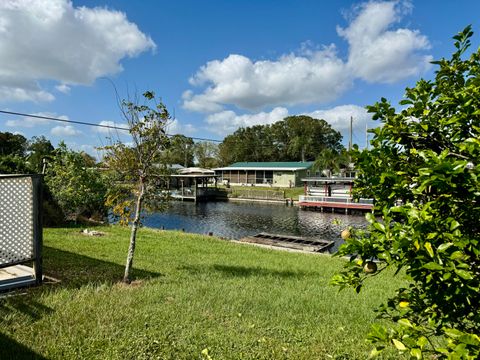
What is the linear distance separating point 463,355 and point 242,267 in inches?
254

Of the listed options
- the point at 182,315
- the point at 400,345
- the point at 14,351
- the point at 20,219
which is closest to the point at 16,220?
the point at 20,219

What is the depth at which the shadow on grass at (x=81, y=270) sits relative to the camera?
535 cm

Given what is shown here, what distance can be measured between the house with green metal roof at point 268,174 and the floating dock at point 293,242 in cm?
3234

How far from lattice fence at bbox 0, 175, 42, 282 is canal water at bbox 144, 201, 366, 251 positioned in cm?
1367

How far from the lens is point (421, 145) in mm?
1888

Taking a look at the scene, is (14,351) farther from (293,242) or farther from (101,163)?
(293,242)

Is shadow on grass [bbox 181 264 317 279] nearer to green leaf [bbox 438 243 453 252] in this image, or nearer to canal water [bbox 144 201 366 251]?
green leaf [bbox 438 243 453 252]

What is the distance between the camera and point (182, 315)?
13.1 feet

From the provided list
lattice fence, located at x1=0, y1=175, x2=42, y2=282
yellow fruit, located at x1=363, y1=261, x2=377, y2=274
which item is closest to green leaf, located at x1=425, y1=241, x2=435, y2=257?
yellow fruit, located at x1=363, y1=261, x2=377, y2=274

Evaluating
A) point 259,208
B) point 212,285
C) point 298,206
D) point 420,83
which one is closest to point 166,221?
point 259,208

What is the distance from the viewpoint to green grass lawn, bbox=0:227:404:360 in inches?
126

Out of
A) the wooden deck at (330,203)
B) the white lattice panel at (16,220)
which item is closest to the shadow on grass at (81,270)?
the white lattice panel at (16,220)

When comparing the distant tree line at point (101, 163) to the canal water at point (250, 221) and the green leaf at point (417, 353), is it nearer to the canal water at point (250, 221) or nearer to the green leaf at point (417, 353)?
→ the green leaf at point (417, 353)

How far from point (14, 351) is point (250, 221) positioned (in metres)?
24.0
